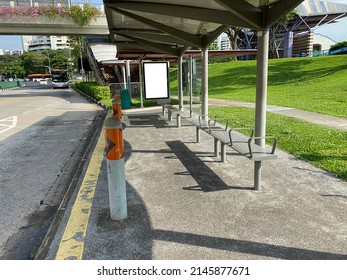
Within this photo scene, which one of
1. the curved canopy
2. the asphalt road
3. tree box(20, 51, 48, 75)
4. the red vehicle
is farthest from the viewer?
tree box(20, 51, 48, 75)

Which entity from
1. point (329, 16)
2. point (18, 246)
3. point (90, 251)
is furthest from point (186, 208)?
point (329, 16)

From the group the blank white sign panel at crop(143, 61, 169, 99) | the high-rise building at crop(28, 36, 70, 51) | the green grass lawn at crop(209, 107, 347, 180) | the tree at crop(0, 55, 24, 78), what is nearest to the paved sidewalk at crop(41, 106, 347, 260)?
the green grass lawn at crop(209, 107, 347, 180)

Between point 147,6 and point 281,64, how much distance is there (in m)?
25.1

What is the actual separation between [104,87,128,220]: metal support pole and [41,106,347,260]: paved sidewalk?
0.51ft

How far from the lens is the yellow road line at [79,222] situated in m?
2.65

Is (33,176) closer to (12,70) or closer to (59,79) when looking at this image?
(59,79)

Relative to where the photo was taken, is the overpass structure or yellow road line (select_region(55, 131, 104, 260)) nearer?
yellow road line (select_region(55, 131, 104, 260))

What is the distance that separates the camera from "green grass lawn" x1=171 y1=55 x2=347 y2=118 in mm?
13771

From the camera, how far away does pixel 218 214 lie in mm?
3354

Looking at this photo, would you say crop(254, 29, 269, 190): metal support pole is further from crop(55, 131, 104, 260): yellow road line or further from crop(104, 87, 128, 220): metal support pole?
crop(55, 131, 104, 260): yellow road line

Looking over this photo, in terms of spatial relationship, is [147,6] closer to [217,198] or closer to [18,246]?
[217,198]

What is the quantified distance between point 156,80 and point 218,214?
8817 mm

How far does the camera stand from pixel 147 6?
5363mm
